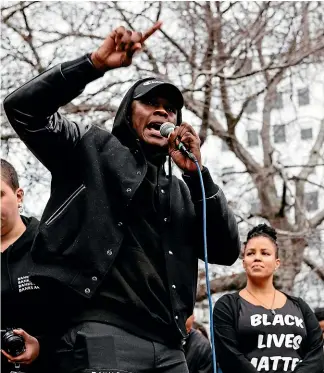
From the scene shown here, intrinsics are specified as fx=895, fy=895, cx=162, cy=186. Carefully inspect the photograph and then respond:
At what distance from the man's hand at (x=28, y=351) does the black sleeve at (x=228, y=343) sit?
2.14m

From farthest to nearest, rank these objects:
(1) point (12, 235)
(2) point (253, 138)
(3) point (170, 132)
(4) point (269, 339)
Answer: (2) point (253, 138) < (4) point (269, 339) < (1) point (12, 235) < (3) point (170, 132)

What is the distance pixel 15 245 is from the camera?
4082 millimetres

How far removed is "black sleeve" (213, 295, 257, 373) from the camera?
5.52m

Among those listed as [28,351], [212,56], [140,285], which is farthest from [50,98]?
[212,56]

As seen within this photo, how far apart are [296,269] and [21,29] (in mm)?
5515

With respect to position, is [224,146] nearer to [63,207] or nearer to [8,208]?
[8,208]

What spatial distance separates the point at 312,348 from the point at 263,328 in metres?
0.41

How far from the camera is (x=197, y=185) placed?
348 centimetres

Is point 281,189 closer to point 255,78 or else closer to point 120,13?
point 255,78

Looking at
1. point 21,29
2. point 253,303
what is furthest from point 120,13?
point 253,303

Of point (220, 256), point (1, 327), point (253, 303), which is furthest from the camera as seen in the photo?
point (253, 303)

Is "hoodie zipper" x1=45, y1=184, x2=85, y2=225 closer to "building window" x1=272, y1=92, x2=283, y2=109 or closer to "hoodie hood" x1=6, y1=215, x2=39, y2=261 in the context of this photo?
"hoodie hood" x1=6, y1=215, x2=39, y2=261

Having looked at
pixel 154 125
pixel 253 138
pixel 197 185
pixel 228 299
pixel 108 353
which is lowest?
pixel 108 353

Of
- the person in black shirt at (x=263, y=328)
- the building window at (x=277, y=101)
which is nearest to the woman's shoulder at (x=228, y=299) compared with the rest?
the person in black shirt at (x=263, y=328)
